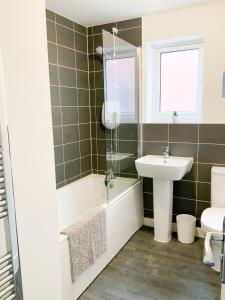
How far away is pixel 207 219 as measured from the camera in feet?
6.95

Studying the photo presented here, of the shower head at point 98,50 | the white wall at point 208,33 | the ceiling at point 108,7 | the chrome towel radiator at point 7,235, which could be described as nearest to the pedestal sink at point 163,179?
the white wall at point 208,33

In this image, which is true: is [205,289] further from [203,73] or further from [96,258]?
[203,73]

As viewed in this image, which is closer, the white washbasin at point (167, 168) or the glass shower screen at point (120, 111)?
the white washbasin at point (167, 168)

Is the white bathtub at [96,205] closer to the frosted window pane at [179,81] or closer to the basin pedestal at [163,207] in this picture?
the basin pedestal at [163,207]

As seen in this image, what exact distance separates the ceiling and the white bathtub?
167 cm

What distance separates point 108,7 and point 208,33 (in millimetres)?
978

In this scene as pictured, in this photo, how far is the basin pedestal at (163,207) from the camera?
2.55m

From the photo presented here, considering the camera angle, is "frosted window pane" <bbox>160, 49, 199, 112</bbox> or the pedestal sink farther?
"frosted window pane" <bbox>160, 49, 199, 112</bbox>

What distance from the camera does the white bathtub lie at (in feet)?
5.94

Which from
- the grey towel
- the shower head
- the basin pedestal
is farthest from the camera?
the shower head

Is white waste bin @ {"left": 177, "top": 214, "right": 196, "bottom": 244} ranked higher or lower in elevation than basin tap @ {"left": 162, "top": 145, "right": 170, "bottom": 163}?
lower

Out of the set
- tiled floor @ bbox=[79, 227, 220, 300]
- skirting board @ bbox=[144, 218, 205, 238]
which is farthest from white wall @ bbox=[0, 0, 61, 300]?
skirting board @ bbox=[144, 218, 205, 238]

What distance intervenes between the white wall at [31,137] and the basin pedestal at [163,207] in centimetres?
152

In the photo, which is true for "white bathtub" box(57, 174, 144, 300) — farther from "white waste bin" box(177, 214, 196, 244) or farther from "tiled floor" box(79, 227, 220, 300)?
"white waste bin" box(177, 214, 196, 244)
